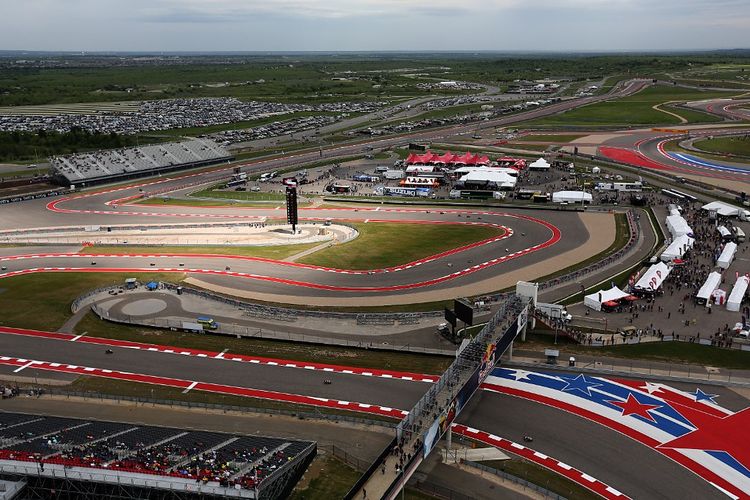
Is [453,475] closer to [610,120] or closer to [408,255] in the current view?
[408,255]

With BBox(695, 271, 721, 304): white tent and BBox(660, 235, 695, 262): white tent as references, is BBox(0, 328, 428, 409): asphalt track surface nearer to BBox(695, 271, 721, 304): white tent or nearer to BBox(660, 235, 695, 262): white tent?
BBox(695, 271, 721, 304): white tent

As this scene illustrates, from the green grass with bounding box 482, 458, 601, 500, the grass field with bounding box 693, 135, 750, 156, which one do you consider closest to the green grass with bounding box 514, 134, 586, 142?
the grass field with bounding box 693, 135, 750, 156

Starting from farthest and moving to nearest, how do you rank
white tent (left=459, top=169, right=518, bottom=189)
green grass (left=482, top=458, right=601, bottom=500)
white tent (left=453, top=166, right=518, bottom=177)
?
white tent (left=453, top=166, right=518, bottom=177)
white tent (left=459, top=169, right=518, bottom=189)
green grass (left=482, top=458, right=601, bottom=500)

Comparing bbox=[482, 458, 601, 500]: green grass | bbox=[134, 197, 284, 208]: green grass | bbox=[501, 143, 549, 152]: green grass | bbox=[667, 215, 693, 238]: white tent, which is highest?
bbox=[501, 143, 549, 152]: green grass

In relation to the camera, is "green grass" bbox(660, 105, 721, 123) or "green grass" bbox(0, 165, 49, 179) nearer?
"green grass" bbox(0, 165, 49, 179)

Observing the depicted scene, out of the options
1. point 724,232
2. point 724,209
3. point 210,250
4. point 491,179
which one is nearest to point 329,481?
point 210,250

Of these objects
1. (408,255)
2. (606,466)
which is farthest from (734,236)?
(606,466)

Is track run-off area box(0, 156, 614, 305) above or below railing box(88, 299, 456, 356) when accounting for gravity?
above
